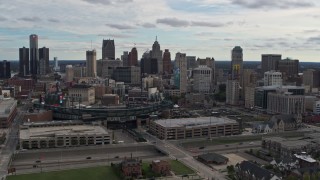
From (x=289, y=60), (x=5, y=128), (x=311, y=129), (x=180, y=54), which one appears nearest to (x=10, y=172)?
(x=5, y=128)

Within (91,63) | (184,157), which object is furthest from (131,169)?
(91,63)

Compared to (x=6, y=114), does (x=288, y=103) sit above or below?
above

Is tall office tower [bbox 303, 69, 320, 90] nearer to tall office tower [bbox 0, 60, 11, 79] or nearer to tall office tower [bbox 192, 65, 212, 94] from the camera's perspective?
tall office tower [bbox 192, 65, 212, 94]

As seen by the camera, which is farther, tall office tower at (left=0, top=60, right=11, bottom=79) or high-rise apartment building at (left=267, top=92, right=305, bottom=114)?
tall office tower at (left=0, top=60, right=11, bottom=79)

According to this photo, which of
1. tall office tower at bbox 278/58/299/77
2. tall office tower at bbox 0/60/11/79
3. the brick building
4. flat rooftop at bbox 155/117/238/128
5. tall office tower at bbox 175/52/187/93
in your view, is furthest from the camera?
tall office tower at bbox 0/60/11/79

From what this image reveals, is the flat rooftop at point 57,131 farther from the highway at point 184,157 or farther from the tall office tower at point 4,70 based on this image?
the tall office tower at point 4,70

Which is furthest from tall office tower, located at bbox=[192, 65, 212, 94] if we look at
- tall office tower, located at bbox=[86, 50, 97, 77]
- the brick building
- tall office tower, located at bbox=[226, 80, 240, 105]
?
the brick building

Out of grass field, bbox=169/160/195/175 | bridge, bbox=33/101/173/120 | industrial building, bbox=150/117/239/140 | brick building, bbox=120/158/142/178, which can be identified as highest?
bridge, bbox=33/101/173/120

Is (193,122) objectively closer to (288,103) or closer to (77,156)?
(77,156)

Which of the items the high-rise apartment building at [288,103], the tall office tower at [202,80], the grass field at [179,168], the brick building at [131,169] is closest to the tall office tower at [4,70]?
the tall office tower at [202,80]
